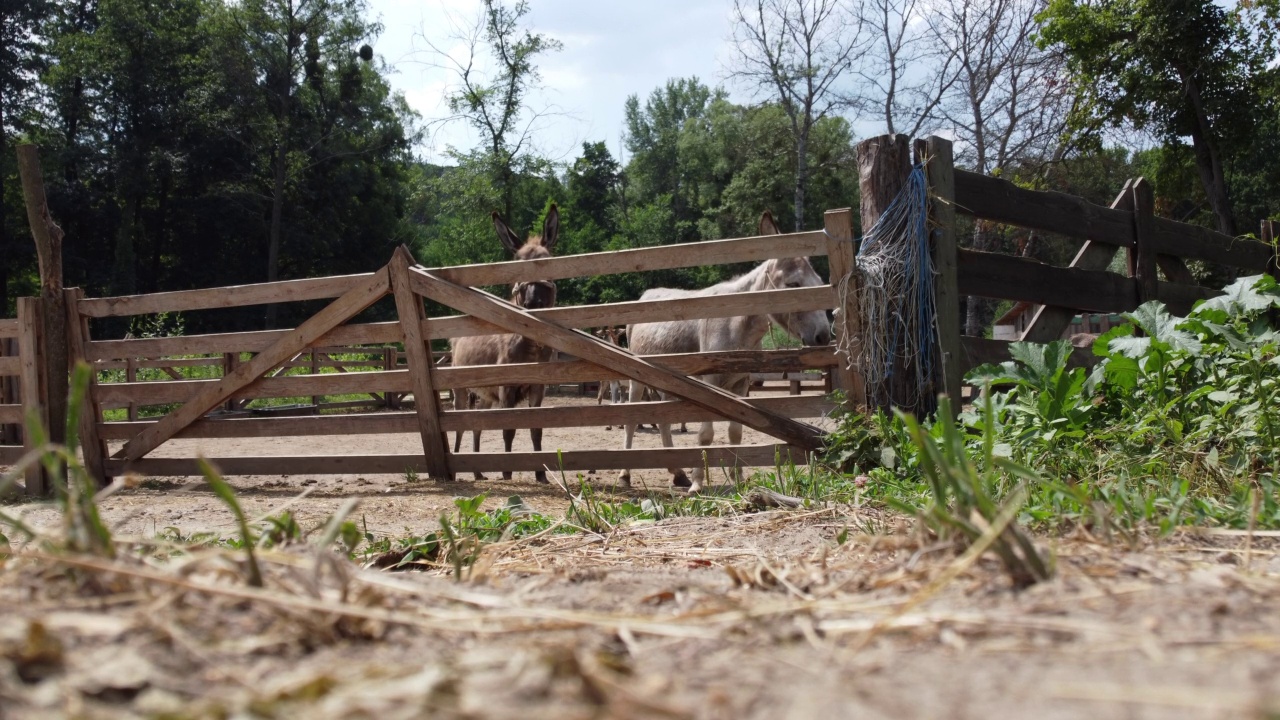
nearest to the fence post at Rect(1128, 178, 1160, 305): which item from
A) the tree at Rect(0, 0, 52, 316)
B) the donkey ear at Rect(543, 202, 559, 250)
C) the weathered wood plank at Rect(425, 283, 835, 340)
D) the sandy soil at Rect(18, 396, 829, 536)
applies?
the weathered wood plank at Rect(425, 283, 835, 340)

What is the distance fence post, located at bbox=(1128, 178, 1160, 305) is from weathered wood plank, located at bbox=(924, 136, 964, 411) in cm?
225

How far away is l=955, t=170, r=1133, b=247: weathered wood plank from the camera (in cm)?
553

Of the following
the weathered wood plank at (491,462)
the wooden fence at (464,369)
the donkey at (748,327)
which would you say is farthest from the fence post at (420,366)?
the donkey at (748,327)

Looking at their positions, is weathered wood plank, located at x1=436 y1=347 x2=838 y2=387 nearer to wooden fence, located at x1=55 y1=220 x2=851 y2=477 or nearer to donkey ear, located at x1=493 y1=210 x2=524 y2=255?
wooden fence, located at x1=55 y1=220 x2=851 y2=477

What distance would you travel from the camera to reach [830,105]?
957 inches

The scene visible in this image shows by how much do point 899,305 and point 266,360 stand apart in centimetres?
478

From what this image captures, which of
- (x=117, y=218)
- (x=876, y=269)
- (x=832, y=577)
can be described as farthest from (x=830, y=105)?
(x=117, y=218)

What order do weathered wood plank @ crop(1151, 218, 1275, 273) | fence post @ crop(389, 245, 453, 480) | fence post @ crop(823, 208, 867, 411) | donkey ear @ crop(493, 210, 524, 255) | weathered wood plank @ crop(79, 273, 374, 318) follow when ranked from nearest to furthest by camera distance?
fence post @ crop(823, 208, 867, 411), fence post @ crop(389, 245, 453, 480), weathered wood plank @ crop(79, 273, 374, 318), weathered wood plank @ crop(1151, 218, 1275, 273), donkey ear @ crop(493, 210, 524, 255)

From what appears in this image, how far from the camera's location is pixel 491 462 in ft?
21.8

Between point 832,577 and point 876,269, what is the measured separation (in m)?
3.91

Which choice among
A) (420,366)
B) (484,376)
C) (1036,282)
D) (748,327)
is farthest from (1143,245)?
(420,366)

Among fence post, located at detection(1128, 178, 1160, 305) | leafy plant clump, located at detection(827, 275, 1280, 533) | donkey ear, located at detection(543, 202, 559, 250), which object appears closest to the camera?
leafy plant clump, located at detection(827, 275, 1280, 533)

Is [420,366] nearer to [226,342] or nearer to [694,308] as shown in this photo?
[226,342]

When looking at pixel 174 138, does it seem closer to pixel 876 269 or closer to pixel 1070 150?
pixel 1070 150
